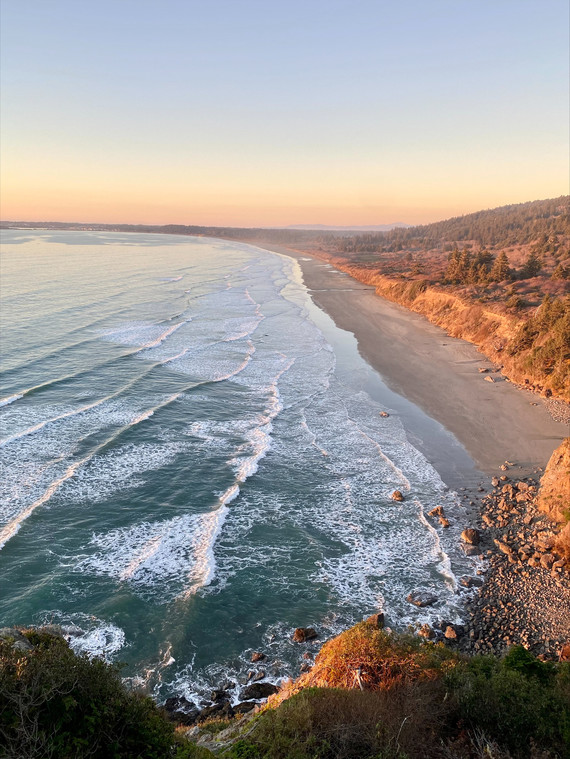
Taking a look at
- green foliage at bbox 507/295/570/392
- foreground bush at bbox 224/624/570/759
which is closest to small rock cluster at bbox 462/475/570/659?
foreground bush at bbox 224/624/570/759

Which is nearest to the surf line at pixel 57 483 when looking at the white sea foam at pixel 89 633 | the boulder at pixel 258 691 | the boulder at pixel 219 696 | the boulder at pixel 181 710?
the white sea foam at pixel 89 633

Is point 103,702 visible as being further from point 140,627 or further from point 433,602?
point 433,602

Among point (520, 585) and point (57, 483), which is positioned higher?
point (57, 483)

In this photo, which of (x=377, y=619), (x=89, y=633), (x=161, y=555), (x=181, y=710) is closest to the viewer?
(x=181, y=710)

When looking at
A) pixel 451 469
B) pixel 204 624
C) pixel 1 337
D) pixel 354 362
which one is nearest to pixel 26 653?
pixel 204 624

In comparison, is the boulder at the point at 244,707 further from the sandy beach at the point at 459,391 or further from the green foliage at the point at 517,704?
the sandy beach at the point at 459,391

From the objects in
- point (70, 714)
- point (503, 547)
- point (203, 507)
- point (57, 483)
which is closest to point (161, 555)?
point (203, 507)

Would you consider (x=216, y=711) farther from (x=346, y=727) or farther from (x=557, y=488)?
(x=557, y=488)
